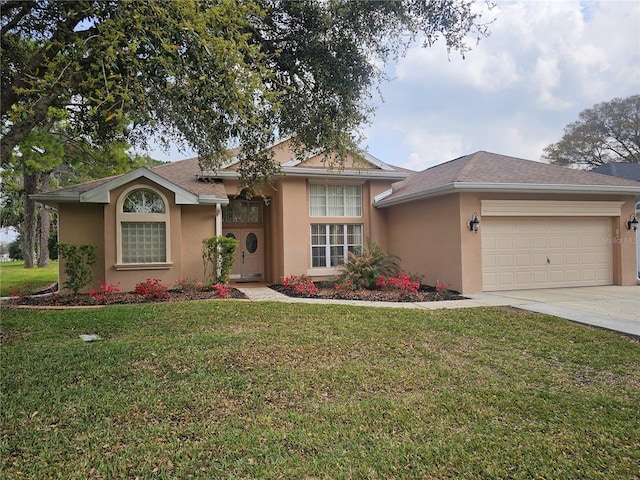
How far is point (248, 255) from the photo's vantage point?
49.5 feet

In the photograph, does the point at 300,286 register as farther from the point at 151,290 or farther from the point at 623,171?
the point at 623,171

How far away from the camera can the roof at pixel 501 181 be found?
442 inches

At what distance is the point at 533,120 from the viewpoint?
57.4 feet

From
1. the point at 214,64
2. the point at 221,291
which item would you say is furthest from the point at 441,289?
the point at 214,64

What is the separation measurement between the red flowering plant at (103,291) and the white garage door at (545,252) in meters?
10.6

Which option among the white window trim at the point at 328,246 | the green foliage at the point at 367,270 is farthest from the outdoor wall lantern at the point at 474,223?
the white window trim at the point at 328,246

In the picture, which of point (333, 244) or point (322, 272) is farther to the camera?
point (333, 244)

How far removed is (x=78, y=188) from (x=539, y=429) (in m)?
13.0

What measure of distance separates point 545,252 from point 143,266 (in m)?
12.4

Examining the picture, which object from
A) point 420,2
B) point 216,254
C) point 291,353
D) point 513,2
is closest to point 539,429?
point 291,353

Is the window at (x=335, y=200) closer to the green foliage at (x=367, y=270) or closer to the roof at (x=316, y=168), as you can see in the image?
the roof at (x=316, y=168)

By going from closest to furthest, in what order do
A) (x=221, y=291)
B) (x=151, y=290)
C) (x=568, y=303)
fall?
(x=568, y=303) → (x=151, y=290) → (x=221, y=291)

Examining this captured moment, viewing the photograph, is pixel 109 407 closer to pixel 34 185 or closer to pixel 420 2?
pixel 420 2

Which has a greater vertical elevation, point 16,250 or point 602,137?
point 602,137
